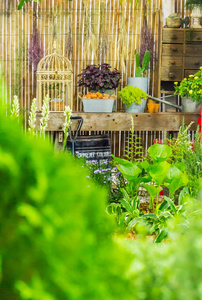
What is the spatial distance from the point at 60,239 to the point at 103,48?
19.1 ft

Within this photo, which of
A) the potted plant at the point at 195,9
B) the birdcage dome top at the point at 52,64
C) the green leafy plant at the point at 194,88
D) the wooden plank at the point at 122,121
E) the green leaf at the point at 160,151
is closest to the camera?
the green leaf at the point at 160,151

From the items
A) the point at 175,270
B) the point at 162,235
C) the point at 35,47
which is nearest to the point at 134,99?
the point at 35,47

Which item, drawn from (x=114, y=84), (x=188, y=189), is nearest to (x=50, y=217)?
(x=188, y=189)

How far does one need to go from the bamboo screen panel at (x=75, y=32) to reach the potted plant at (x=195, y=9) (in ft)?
1.42

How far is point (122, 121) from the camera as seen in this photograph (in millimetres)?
4859

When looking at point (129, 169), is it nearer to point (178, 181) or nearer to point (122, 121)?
point (178, 181)

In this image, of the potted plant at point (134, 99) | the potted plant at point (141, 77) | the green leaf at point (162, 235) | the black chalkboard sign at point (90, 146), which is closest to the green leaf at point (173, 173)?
the green leaf at point (162, 235)

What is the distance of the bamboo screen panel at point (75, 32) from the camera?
568cm

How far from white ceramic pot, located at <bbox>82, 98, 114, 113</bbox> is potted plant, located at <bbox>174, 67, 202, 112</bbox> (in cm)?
83

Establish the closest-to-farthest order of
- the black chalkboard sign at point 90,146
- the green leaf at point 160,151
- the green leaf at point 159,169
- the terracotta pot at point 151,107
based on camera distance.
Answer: the green leaf at point 159,169
the green leaf at point 160,151
the black chalkboard sign at point 90,146
the terracotta pot at point 151,107

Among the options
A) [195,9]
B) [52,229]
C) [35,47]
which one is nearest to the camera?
[52,229]

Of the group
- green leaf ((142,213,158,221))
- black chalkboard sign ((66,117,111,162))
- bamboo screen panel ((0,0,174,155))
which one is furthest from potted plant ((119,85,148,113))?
green leaf ((142,213,158,221))

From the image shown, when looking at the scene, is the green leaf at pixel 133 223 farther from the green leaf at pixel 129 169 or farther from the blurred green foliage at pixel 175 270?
the blurred green foliage at pixel 175 270

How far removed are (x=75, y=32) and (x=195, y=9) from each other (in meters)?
1.72
